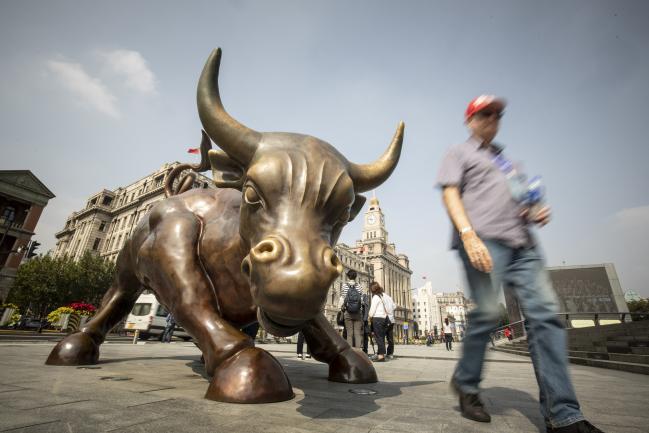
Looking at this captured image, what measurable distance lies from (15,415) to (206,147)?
7.27 ft

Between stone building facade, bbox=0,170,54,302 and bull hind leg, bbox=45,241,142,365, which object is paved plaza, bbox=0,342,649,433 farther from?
stone building facade, bbox=0,170,54,302

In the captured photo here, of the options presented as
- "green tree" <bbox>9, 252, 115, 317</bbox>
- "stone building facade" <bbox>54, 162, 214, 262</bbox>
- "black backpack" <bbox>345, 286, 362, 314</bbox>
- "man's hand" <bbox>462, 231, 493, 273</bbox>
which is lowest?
"man's hand" <bbox>462, 231, 493, 273</bbox>

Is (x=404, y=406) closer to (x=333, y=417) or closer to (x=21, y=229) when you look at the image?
(x=333, y=417)

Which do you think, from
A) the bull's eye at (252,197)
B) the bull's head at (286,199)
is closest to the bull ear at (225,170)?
the bull's head at (286,199)

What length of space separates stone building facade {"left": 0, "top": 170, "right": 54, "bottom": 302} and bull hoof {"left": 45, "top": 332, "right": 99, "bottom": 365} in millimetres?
42127

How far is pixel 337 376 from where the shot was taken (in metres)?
2.78

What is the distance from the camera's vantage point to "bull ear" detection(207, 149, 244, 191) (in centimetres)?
215

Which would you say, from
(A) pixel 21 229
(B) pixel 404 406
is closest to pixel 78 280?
(A) pixel 21 229

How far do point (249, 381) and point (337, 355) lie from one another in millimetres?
1286

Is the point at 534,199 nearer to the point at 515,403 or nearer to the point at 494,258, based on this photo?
the point at 494,258

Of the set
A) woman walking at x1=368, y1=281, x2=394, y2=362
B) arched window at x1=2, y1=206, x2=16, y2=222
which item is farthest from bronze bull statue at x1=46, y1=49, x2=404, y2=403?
arched window at x1=2, y1=206, x2=16, y2=222

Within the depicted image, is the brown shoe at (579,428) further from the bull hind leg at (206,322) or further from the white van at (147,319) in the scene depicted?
the white van at (147,319)

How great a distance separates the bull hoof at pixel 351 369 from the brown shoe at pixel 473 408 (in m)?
1.10

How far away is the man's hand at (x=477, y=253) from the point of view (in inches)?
67.7
